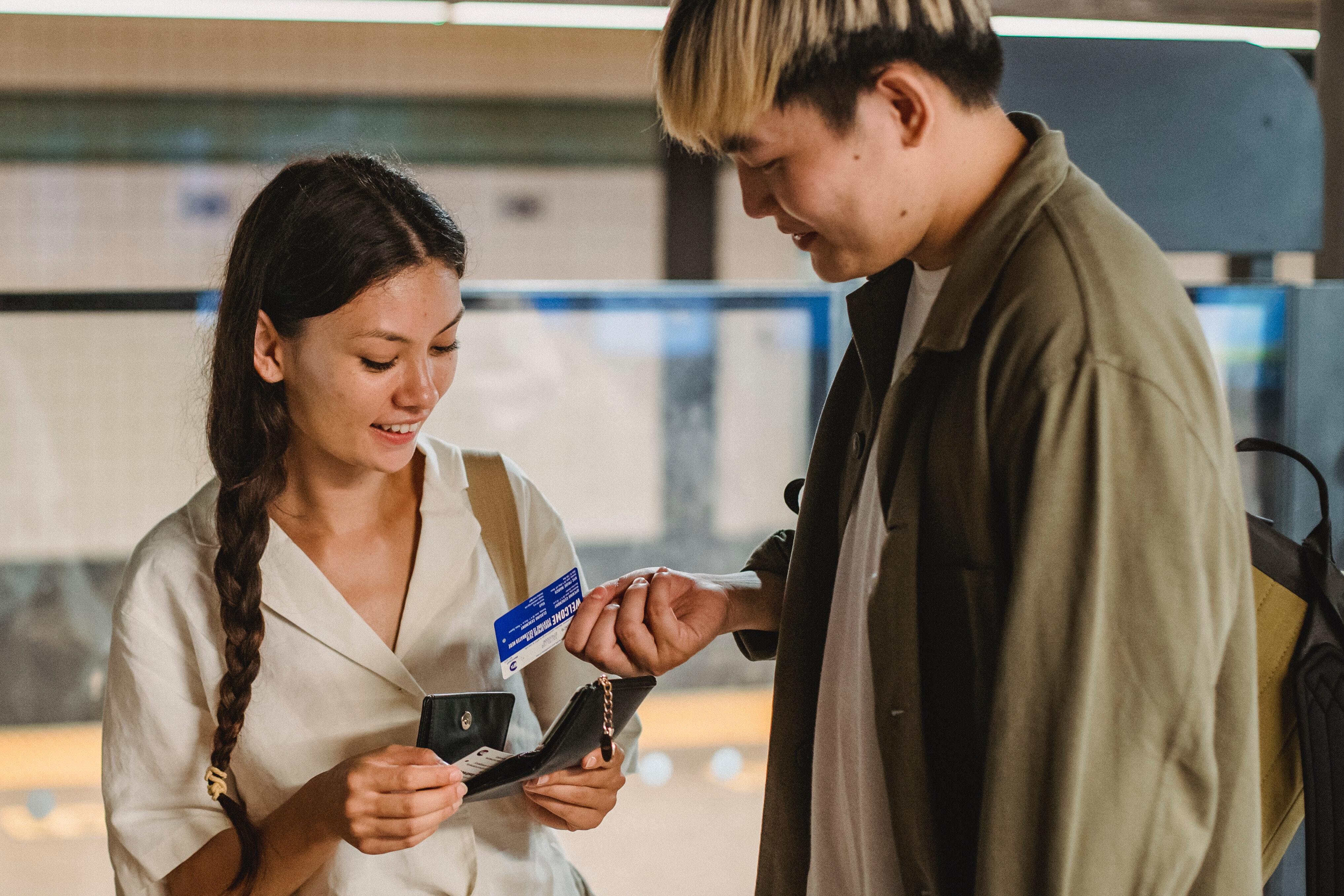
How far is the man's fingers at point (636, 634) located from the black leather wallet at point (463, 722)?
151mm

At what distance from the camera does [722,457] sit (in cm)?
325

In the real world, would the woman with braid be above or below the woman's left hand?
above

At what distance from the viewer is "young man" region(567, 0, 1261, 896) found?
2.69ft

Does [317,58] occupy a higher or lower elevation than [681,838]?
higher

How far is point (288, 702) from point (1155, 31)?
8.40 feet

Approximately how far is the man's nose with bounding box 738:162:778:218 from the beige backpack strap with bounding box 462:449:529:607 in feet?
2.21

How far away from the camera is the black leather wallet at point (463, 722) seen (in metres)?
1.21

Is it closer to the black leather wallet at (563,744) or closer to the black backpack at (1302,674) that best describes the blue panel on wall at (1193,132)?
the black backpack at (1302,674)

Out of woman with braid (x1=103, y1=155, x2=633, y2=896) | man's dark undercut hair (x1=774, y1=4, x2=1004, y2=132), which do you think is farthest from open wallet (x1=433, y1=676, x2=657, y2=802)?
man's dark undercut hair (x1=774, y1=4, x2=1004, y2=132)

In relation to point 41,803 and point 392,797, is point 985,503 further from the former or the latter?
point 41,803

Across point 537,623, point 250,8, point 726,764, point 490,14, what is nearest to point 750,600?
point 537,623

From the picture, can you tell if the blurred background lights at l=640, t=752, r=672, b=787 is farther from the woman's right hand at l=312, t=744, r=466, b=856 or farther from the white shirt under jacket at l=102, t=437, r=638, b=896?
the woman's right hand at l=312, t=744, r=466, b=856

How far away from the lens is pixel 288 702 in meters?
1.42

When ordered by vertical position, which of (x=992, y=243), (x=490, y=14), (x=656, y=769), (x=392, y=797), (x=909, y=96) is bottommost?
(x=656, y=769)
